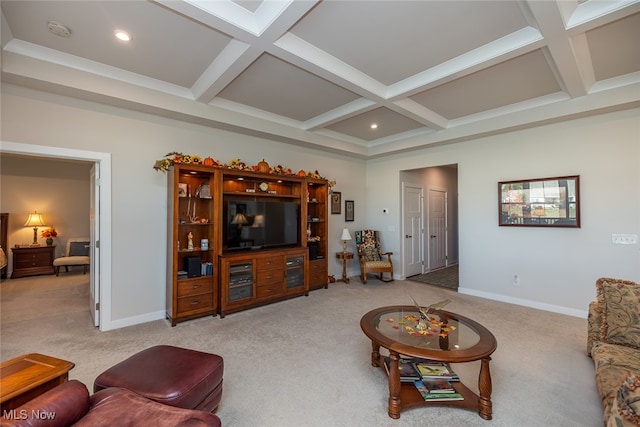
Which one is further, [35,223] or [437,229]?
[437,229]

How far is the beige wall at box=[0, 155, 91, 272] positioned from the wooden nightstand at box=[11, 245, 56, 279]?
0.22 m

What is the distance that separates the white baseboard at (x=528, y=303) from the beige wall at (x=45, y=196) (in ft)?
28.0

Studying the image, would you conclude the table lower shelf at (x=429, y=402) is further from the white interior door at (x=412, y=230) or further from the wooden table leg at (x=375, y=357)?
the white interior door at (x=412, y=230)

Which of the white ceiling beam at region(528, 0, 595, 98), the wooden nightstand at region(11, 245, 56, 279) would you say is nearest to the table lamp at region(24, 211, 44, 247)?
the wooden nightstand at region(11, 245, 56, 279)

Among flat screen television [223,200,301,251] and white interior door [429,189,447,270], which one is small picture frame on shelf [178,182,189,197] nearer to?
flat screen television [223,200,301,251]

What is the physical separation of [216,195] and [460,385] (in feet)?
11.0

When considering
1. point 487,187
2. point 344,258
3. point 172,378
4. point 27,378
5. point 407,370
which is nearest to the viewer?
point 27,378

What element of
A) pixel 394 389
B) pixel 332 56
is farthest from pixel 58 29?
pixel 394 389

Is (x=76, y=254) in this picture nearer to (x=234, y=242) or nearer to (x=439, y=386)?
(x=234, y=242)

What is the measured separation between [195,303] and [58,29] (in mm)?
3086

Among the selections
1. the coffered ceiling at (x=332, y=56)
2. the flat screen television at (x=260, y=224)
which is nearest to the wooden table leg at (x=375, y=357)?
the flat screen television at (x=260, y=224)

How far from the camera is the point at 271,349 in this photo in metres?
2.87

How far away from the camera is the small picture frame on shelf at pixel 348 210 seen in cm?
611

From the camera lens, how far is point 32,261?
239 inches
